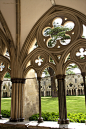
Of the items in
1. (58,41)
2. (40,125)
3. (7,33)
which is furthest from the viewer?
(7,33)

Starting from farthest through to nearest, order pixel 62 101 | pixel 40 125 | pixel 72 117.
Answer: pixel 72 117
pixel 62 101
pixel 40 125

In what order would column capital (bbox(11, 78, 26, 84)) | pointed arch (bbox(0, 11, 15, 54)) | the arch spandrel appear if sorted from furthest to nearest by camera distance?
pointed arch (bbox(0, 11, 15, 54)), column capital (bbox(11, 78, 26, 84)), the arch spandrel

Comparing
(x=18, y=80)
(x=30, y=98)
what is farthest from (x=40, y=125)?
(x=18, y=80)

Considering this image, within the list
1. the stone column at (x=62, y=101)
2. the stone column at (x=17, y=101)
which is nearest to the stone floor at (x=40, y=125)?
the stone column at (x=62, y=101)

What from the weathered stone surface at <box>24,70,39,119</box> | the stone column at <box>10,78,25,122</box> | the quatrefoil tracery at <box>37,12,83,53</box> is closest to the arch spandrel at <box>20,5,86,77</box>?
the quatrefoil tracery at <box>37,12,83,53</box>

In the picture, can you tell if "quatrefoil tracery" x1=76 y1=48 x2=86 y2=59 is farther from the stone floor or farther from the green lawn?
the stone floor

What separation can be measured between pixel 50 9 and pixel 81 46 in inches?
78.2

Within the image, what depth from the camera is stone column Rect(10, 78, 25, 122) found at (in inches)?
197

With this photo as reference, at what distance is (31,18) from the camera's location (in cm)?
550

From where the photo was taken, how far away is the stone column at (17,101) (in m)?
5.02

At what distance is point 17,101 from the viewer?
514 cm

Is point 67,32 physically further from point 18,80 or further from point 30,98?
point 30,98

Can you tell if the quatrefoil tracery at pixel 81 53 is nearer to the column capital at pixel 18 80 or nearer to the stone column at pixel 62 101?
the stone column at pixel 62 101

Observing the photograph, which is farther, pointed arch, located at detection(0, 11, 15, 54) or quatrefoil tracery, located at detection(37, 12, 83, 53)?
pointed arch, located at detection(0, 11, 15, 54)
